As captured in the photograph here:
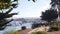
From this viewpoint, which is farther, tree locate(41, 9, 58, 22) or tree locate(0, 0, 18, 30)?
tree locate(41, 9, 58, 22)

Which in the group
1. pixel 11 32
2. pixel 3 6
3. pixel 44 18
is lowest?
pixel 44 18

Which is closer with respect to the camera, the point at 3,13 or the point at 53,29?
the point at 3,13

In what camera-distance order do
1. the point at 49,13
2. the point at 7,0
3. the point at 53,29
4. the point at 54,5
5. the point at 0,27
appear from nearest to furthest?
1. the point at 7,0
2. the point at 0,27
3. the point at 53,29
4. the point at 49,13
5. the point at 54,5

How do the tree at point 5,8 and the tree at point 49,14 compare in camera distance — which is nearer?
the tree at point 5,8

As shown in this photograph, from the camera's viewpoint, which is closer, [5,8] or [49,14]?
[5,8]

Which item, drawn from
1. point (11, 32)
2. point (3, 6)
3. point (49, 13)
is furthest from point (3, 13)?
point (49, 13)

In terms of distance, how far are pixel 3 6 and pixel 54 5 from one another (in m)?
69.0

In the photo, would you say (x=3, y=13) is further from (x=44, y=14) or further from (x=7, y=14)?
(x=44, y=14)

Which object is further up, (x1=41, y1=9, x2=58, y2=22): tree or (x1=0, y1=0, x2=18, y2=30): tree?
(x1=0, y1=0, x2=18, y2=30): tree

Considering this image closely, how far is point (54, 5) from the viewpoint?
238 feet

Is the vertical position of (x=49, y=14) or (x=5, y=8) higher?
(x=5, y=8)

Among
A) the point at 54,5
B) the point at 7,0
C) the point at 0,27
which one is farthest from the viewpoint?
the point at 54,5

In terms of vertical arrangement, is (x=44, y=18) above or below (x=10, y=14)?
below

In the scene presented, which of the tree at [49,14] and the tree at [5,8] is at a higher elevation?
the tree at [5,8]
